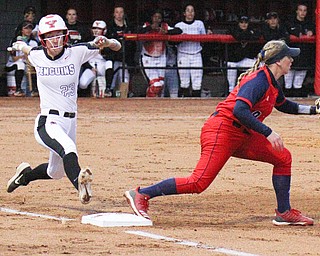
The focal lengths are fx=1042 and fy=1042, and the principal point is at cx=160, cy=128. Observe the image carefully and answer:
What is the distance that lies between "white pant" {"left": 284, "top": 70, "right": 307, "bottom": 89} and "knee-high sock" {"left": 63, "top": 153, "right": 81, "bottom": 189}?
42.9ft

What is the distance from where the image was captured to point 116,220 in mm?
7328

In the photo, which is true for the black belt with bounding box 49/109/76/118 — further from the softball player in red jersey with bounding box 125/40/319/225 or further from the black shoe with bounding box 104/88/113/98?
the black shoe with bounding box 104/88/113/98

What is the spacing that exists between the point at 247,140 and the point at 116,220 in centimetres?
109

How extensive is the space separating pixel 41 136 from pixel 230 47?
12610 millimetres

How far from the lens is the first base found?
24.0 ft

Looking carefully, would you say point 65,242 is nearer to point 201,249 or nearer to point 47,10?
point 201,249

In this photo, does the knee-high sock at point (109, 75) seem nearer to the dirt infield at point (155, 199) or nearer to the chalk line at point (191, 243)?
the dirt infield at point (155, 199)

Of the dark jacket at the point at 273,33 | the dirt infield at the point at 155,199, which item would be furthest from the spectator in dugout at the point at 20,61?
the dark jacket at the point at 273,33

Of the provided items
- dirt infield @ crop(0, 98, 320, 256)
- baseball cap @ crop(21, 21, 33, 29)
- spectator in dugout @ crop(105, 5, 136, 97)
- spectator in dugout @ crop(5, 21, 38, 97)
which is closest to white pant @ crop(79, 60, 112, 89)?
spectator in dugout @ crop(105, 5, 136, 97)

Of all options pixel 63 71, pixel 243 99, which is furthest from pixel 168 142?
pixel 243 99

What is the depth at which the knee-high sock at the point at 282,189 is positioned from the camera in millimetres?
7469

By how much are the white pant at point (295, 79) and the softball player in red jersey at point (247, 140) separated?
42.5 ft

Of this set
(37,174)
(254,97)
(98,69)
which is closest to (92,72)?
(98,69)

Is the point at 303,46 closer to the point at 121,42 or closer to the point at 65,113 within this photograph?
the point at 121,42
